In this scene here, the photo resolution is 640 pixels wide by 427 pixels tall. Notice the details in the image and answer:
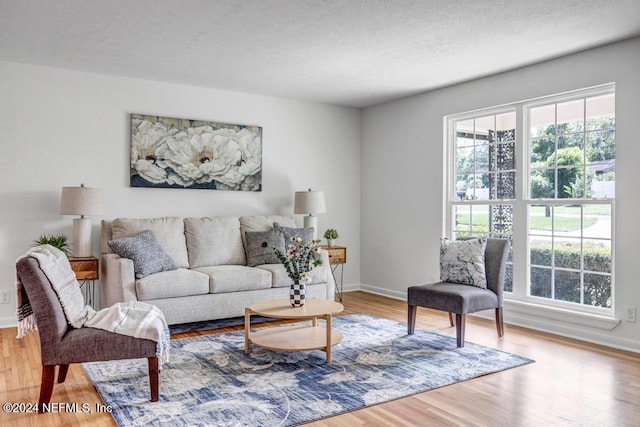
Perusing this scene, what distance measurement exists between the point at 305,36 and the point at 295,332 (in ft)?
7.67

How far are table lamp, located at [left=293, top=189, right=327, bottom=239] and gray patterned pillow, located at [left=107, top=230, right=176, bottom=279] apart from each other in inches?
71.0

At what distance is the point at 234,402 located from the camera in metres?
2.85

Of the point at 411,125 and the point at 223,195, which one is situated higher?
the point at 411,125

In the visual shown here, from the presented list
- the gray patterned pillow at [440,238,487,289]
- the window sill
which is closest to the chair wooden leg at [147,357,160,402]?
the gray patterned pillow at [440,238,487,289]

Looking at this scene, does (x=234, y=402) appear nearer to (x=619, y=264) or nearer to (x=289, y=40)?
(x=289, y=40)

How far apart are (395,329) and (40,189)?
3672 millimetres

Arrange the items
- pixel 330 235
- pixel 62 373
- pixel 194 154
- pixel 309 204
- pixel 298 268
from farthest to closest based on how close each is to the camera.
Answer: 1. pixel 330 235
2. pixel 309 204
3. pixel 194 154
4. pixel 298 268
5. pixel 62 373

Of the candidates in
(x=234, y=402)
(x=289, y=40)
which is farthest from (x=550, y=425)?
(x=289, y=40)

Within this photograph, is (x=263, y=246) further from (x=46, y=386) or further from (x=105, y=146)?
(x=46, y=386)

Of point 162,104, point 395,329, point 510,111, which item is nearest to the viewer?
point 395,329

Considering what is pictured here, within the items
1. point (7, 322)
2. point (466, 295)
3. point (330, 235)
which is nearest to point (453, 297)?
point (466, 295)

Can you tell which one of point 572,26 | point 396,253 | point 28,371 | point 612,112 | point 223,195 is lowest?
point 28,371

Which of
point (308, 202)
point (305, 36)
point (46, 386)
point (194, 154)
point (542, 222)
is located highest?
point (305, 36)

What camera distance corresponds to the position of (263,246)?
5297 millimetres
